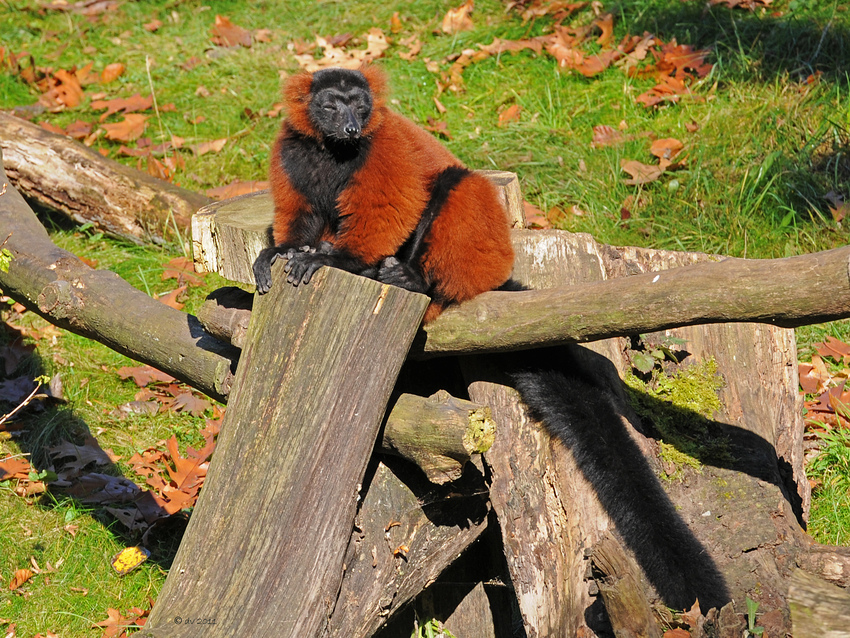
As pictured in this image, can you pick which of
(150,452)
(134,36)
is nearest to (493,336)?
(150,452)

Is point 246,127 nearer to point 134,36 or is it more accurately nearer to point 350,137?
point 134,36

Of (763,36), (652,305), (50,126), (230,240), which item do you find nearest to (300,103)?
(230,240)

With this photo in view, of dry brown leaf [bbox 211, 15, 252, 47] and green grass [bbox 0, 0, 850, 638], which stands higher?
dry brown leaf [bbox 211, 15, 252, 47]

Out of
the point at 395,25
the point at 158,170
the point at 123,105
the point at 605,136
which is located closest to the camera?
the point at 605,136

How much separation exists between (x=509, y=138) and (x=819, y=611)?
17.4 ft

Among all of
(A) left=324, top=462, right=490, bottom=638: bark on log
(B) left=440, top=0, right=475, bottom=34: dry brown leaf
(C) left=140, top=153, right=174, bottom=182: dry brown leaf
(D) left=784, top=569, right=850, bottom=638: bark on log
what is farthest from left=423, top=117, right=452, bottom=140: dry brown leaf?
(D) left=784, top=569, right=850, bottom=638: bark on log

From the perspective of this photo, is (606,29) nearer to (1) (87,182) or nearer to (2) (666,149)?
(2) (666,149)

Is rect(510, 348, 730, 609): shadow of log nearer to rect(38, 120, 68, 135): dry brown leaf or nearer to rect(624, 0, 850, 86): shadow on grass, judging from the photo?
rect(624, 0, 850, 86): shadow on grass

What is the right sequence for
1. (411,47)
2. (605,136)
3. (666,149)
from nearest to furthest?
(666,149) → (605,136) → (411,47)

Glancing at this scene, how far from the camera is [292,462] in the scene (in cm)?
300

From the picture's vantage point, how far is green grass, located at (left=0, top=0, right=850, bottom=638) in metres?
4.59

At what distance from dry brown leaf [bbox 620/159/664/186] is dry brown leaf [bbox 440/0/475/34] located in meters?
3.11

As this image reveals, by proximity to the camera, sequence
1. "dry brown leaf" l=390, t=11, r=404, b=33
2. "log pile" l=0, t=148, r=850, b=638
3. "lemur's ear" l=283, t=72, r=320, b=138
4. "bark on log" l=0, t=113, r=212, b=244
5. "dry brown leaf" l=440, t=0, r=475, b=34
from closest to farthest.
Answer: "log pile" l=0, t=148, r=850, b=638 < "lemur's ear" l=283, t=72, r=320, b=138 < "bark on log" l=0, t=113, r=212, b=244 < "dry brown leaf" l=440, t=0, r=475, b=34 < "dry brown leaf" l=390, t=11, r=404, b=33

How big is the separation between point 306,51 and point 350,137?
5567 millimetres
